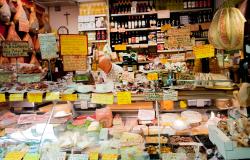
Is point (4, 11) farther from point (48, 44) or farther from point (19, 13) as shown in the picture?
point (48, 44)

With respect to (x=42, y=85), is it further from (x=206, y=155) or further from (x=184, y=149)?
(x=206, y=155)

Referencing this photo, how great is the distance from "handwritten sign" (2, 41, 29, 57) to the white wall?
19.3 feet

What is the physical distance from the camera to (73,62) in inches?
102

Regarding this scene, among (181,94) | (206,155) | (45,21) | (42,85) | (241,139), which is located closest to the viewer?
(241,139)

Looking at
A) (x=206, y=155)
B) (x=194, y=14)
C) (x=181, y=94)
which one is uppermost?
(x=194, y=14)

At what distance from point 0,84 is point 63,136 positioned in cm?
79

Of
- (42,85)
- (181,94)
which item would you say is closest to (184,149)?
(181,94)

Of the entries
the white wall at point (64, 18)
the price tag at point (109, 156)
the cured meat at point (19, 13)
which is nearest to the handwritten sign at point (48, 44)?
the price tag at point (109, 156)

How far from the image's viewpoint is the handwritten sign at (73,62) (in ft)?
8.43

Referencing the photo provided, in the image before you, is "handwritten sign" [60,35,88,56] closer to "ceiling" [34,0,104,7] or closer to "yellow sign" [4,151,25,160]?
"yellow sign" [4,151,25,160]

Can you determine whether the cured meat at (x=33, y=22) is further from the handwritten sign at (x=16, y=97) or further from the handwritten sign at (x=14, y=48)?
the handwritten sign at (x=16, y=97)

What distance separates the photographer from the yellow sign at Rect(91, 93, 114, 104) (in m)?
2.31

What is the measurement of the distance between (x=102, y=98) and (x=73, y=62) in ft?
1.64

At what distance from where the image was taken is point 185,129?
2.77m
